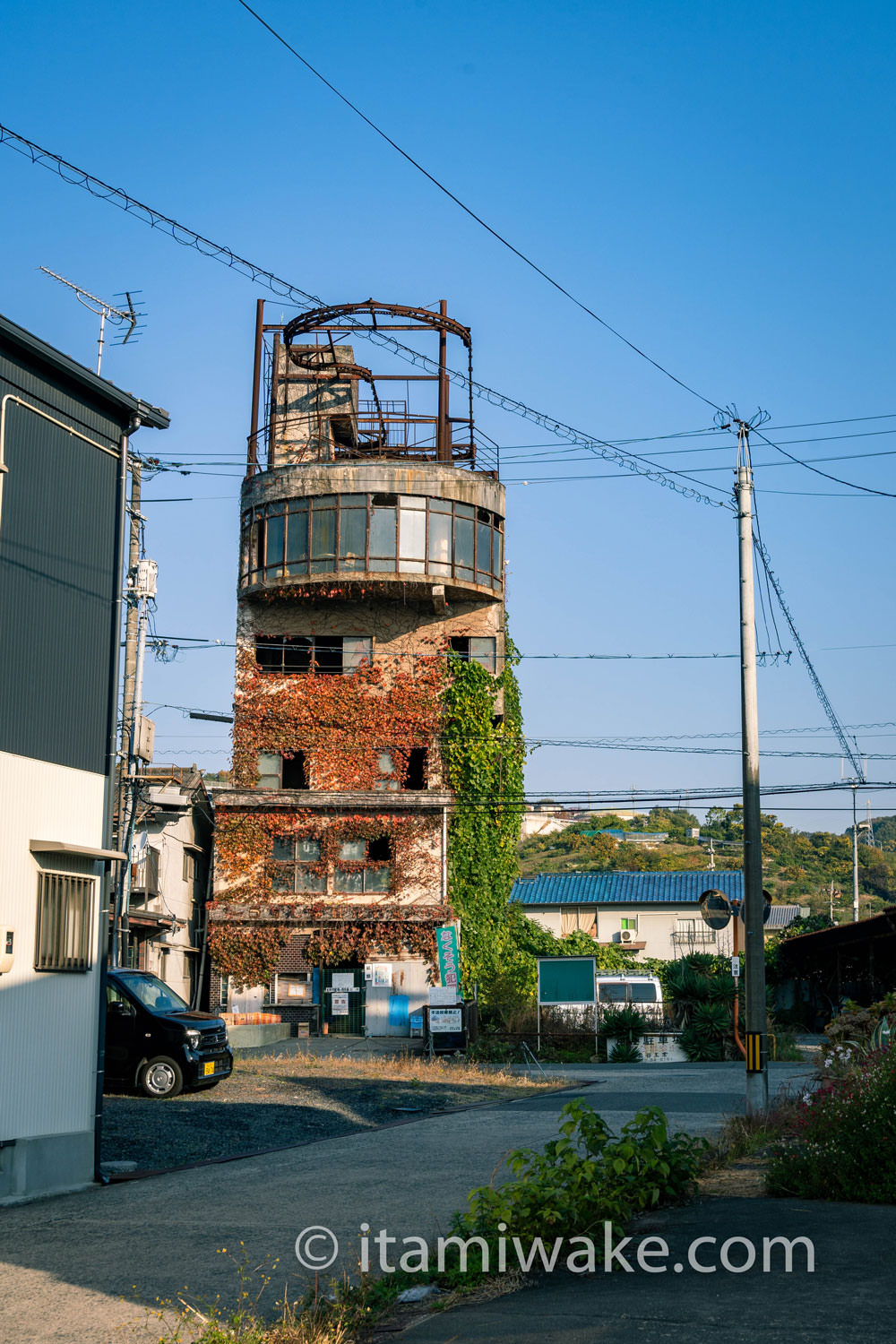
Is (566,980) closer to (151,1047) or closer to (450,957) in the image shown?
(450,957)

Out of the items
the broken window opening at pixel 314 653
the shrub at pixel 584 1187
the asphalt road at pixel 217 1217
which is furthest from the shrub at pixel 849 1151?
the broken window opening at pixel 314 653

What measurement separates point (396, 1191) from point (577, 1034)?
73.3ft

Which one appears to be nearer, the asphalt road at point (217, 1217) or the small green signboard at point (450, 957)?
the asphalt road at point (217, 1217)

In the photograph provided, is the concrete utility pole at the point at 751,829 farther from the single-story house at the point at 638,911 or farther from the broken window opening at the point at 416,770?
the single-story house at the point at 638,911

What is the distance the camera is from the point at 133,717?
29.4 m

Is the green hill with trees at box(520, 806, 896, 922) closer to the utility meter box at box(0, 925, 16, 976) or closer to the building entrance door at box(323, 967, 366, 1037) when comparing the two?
the building entrance door at box(323, 967, 366, 1037)

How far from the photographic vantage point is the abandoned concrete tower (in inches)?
1671

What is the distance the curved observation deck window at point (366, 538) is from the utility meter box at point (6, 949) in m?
31.6

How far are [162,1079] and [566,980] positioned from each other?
45.2ft

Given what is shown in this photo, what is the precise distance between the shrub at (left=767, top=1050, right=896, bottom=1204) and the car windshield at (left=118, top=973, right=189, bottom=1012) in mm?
12923

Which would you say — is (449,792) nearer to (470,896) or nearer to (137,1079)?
(470,896)

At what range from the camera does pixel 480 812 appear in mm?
43781

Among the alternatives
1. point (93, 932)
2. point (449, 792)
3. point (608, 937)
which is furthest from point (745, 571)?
point (608, 937)

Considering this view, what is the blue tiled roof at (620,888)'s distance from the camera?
209 ft
